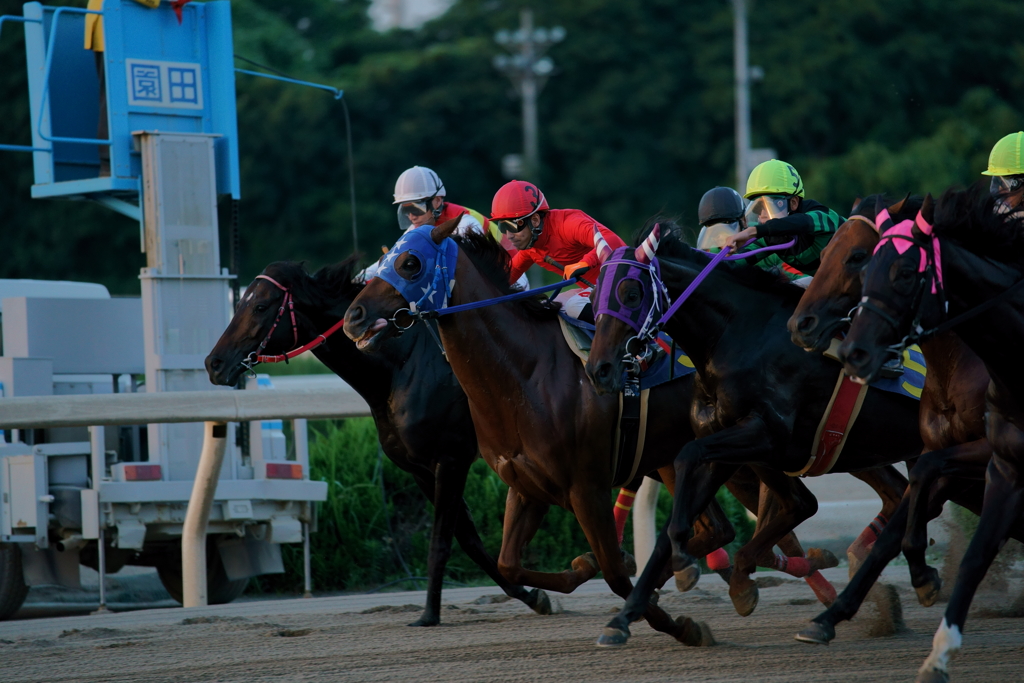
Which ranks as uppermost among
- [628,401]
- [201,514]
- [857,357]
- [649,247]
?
[649,247]

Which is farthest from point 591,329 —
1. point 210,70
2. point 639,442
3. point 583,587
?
point 210,70

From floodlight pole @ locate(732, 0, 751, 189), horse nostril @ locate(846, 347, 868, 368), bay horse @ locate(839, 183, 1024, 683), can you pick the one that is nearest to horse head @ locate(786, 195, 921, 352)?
bay horse @ locate(839, 183, 1024, 683)

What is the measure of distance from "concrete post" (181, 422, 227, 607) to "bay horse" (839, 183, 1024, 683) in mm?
4141

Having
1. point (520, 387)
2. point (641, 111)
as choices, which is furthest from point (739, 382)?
point (641, 111)

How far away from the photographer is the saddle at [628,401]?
20.5ft

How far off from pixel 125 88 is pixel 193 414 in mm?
2524

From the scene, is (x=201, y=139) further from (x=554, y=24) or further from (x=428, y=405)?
(x=554, y=24)

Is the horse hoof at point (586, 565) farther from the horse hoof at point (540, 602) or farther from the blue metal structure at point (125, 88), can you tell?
the blue metal structure at point (125, 88)

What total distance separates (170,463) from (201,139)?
7.00ft

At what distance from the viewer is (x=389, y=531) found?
9180mm

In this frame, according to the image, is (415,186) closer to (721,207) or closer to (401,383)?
(401,383)

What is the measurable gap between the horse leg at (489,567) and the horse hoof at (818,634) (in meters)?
2.01

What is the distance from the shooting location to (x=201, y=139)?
885 centimetres

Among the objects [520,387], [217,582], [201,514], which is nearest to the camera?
[520,387]
